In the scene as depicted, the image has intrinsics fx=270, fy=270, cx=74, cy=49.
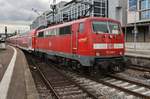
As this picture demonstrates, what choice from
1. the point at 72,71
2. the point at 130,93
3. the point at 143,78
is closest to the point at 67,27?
the point at 72,71

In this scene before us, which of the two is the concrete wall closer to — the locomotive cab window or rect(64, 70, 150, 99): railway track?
the locomotive cab window

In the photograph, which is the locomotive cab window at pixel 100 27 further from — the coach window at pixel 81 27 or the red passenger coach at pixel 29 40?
the red passenger coach at pixel 29 40

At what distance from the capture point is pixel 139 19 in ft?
177

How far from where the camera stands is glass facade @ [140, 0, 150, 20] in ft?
169

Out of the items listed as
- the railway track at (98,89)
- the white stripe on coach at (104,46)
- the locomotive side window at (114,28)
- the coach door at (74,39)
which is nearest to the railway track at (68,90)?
the railway track at (98,89)

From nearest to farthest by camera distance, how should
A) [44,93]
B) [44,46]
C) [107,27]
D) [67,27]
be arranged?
[44,93], [107,27], [67,27], [44,46]

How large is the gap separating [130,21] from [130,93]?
4646 cm

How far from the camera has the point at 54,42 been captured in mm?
18766

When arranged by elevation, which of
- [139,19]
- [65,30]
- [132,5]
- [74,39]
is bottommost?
[74,39]

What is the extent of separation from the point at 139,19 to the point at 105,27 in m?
42.1

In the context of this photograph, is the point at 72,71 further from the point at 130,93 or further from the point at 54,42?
the point at 130,93

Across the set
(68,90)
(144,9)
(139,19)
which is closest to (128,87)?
(68,90)

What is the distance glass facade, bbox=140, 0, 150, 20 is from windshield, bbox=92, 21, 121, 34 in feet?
129

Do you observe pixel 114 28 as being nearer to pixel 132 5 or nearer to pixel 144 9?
pixel 144 9
